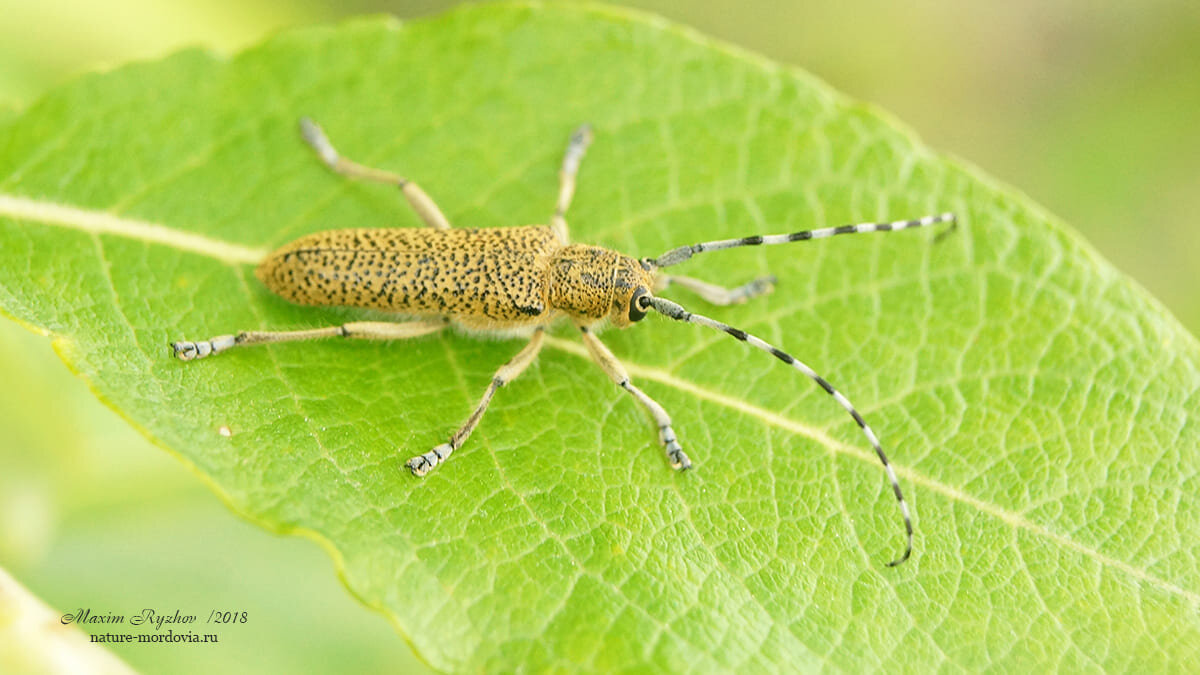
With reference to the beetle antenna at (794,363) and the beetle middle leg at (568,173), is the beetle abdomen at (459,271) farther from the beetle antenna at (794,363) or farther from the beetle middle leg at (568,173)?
the beetle antenna at (794,363)

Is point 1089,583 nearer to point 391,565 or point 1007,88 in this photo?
point 391,565

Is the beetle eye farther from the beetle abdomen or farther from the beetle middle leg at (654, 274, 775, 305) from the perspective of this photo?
the beetle abdomen

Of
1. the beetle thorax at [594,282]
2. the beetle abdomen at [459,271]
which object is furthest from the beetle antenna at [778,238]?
the beetle abdomen at [459,271]

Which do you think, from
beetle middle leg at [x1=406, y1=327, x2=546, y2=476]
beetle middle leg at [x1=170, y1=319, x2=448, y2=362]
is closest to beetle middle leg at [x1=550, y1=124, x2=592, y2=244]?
beetle middle leg at [x1=406, y1=327, x2=546, y2=476]

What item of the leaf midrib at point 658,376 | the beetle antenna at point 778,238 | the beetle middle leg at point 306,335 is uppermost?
the beetle antenna at point 778,238

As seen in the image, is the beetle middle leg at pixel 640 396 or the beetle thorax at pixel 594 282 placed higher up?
the beetle thorax at pixel 594 282

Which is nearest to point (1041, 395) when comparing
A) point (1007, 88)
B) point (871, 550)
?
point (871, 550)

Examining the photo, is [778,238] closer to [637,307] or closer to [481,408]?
[637,307]
